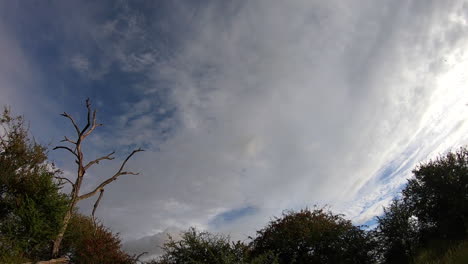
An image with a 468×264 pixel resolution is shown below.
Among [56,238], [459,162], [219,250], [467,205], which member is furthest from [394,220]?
[56,238]

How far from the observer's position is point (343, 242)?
1014 inches

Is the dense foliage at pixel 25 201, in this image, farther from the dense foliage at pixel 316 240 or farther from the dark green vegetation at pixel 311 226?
the dense foliage at pixel 316 240

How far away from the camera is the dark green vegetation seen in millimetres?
19812

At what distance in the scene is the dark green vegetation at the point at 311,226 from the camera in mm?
19812

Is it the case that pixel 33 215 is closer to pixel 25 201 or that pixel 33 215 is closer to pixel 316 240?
pixel 25 201

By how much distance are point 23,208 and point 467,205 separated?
115 feet

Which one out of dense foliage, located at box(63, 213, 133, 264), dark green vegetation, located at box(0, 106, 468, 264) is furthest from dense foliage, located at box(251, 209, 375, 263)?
dense foliage, located at box(63, 213, 133, 264)

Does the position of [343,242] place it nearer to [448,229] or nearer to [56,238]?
[448,229]

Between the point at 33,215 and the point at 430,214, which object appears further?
the point at 430,214

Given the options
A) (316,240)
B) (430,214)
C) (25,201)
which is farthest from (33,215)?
(430,214)

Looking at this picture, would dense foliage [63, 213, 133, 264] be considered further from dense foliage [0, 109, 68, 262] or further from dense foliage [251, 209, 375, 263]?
dense foliage [251, 209, 375, 263]

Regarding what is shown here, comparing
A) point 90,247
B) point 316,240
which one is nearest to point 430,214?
point 316,240

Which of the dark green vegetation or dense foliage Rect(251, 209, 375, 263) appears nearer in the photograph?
the dark green vegetation

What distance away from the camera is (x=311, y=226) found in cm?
2948
